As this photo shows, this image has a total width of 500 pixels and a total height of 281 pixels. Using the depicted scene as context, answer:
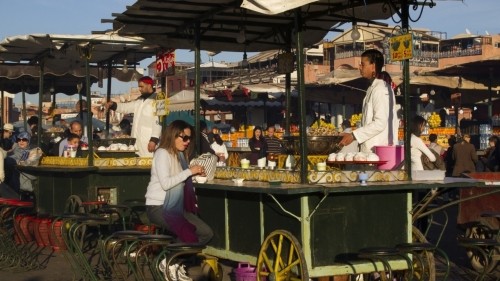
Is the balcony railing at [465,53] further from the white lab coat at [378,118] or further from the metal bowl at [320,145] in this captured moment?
the metal bowl at [320,145]

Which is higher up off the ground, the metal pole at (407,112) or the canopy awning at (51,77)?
the canopy awning at (51,77)

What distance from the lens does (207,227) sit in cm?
870

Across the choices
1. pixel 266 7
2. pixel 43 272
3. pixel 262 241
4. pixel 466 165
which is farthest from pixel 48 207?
pixel 466 165

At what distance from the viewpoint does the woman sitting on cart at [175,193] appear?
853cm

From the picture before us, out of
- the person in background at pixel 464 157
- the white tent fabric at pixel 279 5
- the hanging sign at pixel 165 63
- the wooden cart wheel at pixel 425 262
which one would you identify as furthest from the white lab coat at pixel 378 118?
the person in background at pixel 464 157

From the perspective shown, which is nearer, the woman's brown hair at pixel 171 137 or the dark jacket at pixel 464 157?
the woman's brown hair at pixel 171 137

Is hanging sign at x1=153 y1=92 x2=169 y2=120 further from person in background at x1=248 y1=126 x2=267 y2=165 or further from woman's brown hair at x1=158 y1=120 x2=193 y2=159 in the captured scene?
person in background at x1=248 y1=126 x2=267 y2=165

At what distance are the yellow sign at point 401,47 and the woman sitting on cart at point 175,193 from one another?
6.84ft

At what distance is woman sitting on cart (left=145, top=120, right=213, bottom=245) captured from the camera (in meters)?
8.53

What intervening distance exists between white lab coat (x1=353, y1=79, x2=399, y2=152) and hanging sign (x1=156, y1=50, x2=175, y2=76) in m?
4.34

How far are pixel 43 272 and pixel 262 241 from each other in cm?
398

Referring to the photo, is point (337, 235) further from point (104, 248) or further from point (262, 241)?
point (104, 248)

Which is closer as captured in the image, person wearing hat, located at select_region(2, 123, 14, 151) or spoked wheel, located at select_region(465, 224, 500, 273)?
spoked wheel, located at select_region(465, 224, 500, 273)

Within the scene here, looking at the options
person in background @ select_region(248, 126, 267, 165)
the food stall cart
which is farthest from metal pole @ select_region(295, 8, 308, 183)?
→ person in background @ select_region(248, 126, 267, 165)
